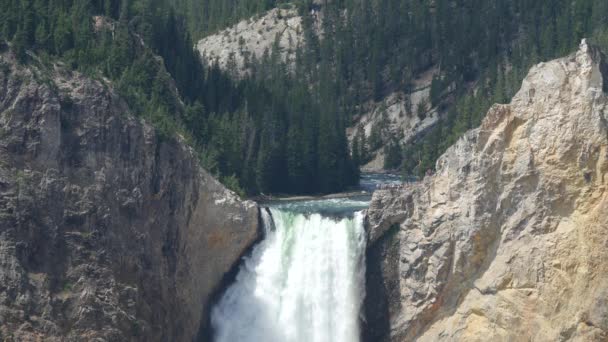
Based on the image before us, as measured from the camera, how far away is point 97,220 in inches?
2591

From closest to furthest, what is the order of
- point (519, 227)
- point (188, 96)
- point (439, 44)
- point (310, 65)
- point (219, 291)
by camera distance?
point (519, 227) → point (219, 291) → point (188, 96) → point (439, 44) → point (310, 65)

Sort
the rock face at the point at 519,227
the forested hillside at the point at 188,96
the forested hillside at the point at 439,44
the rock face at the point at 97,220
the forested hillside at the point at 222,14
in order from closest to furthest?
the rock face at the point at 519,227 → the rock face at the point at 97,220 → the forested hillside at the point at 188,96 → the forested hillside at the point at 439,44 → the forested hillside at the point at 222,14

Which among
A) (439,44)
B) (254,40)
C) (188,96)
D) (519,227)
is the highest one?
(254,40)

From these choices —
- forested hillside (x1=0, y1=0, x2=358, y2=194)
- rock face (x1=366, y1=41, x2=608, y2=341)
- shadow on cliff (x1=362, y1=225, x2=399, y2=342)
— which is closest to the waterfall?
shadow on cliff (x1=362, y1=225, x2=399, y2=342)

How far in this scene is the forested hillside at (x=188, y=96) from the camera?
2936 inches

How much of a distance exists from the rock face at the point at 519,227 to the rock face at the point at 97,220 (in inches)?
445

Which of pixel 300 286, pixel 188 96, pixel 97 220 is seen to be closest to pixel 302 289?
pixel 300 286

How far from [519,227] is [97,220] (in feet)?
72.1

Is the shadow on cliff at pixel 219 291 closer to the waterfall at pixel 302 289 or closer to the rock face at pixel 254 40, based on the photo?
the waterfall at pixel 302 289

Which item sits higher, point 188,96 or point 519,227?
point 188,96

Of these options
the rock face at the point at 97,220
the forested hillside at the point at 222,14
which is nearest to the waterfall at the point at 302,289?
the rock face at the point at 97,220

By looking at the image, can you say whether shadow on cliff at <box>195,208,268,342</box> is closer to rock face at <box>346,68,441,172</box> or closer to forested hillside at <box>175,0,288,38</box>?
rock face at <box>346,68,441,172</box>

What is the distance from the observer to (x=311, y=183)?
9919 cm

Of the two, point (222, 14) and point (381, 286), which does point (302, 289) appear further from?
point (222, 14)
